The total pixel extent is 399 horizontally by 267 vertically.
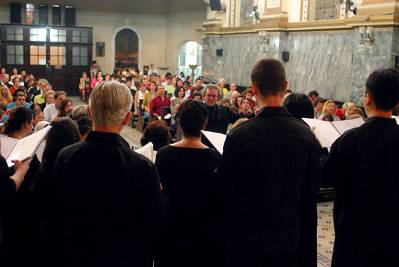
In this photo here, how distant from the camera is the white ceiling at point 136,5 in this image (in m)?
23.0

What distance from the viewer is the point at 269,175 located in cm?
273

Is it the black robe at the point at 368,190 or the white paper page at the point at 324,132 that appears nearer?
the black robe at the point at 368,190

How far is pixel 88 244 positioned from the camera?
244cm

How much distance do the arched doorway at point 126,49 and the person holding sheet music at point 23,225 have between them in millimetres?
21362

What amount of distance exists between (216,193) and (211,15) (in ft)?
50.7

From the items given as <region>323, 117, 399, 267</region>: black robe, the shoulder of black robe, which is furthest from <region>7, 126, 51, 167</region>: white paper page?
<region>323, 117, 399, 267</region>: black robe

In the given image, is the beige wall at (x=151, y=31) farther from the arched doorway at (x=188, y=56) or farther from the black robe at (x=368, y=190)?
the black robe at (x=368, y=190)

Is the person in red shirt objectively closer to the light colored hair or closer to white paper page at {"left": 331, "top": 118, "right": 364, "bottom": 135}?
white paper page at {"left": 331, "top": 118, "right": 364, "bottom": 135}

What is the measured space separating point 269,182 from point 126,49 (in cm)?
2263

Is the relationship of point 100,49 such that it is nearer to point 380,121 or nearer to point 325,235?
point 325,235

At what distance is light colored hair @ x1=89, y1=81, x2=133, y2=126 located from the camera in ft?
7.97

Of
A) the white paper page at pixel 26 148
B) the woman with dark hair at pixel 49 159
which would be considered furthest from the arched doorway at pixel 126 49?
the white paper page at pixel 26 148

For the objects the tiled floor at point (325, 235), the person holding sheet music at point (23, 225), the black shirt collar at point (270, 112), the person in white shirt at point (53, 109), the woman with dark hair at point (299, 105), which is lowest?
the tiled floor at point (325, 235)

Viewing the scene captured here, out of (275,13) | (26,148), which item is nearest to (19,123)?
(26,148)
